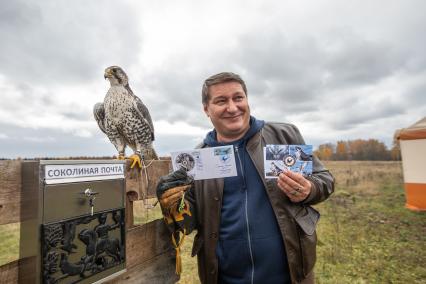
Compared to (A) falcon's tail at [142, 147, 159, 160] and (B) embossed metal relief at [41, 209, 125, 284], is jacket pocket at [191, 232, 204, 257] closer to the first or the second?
(B) embossed metal relief at [41, 209, 125, 284]

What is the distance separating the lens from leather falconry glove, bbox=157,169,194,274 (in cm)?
173

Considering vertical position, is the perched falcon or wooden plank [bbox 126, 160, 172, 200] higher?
the perched falcon

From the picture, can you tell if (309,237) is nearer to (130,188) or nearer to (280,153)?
(280,153)

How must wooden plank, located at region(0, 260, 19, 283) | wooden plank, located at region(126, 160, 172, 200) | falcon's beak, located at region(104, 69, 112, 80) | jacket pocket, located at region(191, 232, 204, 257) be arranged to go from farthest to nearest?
falcon's beak, located at region(104, 69, 112, 80)
jacket pocket, located at region(191, 232, 204, 257)
wooden plank, located at region(126, 160, 172, 200)
wooden plank, located at region(0, 260, 19, 283)

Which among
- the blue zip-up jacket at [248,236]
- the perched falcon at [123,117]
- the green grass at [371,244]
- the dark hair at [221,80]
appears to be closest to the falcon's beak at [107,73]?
the perched falcon at [123,117]

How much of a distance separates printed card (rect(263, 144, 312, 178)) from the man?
0.05 metres

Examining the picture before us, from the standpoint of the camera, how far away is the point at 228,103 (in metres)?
2.05

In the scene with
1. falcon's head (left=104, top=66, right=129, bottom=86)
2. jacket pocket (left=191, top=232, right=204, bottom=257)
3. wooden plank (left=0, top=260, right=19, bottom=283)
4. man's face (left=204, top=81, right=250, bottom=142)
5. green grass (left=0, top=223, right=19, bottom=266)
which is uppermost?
falcon's head (left=104, top=66, right=129, bottom=86)

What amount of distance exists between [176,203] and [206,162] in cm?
34

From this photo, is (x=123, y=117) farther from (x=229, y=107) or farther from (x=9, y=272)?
(x=9, y=272)

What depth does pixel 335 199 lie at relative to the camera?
11781 millimetres

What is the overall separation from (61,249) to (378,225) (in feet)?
28.8

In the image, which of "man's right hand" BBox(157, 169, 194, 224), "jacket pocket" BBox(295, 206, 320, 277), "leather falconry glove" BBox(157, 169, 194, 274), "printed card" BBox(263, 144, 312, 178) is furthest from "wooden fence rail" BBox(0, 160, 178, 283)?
"jacket pocket" BBox(295, 206, 320, 277)

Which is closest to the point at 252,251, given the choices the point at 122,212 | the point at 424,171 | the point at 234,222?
the point at 234,222
